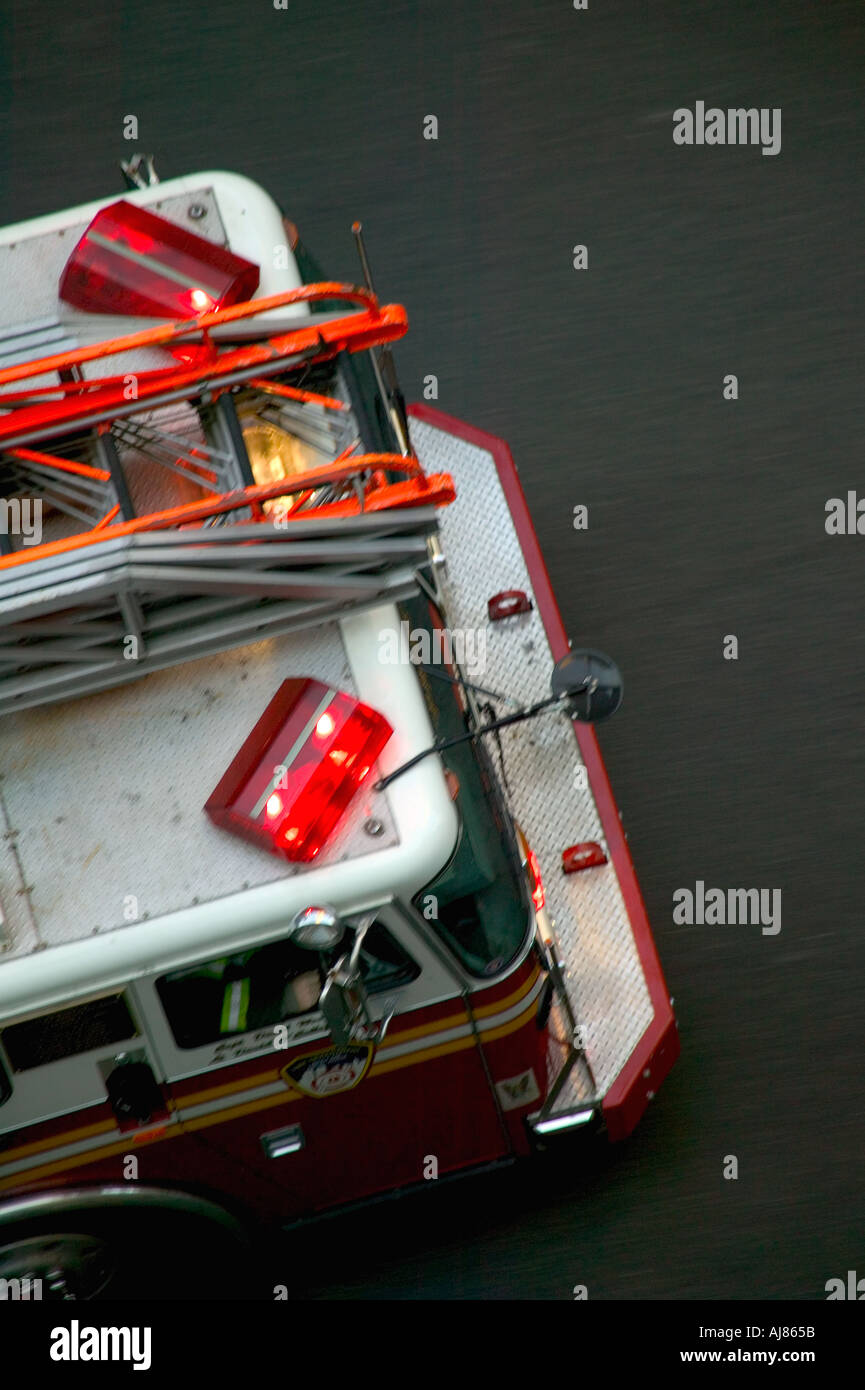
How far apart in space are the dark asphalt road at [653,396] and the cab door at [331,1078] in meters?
0.67

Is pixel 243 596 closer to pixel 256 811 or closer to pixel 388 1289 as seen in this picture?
pixel 256 811

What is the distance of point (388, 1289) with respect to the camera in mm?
5480

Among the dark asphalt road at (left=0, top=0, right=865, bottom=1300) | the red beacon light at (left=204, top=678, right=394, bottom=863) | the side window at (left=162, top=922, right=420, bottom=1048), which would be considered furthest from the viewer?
the dark asphalt road at (left=0, top=0, right=865, bottom=1300)

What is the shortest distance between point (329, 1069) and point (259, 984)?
0.43m

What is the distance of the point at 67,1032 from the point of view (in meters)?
4.27

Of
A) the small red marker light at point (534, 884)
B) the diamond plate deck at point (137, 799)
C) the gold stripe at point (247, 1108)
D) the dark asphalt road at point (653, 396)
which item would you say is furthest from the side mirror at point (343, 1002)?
the dark asphalt road at point (653, 396)

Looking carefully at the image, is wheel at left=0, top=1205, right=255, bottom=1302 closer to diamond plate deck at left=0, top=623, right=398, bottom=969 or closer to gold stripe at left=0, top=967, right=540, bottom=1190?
gold stripe at left=0, top=967, right=540, bottom=1190

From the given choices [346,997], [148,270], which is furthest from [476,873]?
[148,270]

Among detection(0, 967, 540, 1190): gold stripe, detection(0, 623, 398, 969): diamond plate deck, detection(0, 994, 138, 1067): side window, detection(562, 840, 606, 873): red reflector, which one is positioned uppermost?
detection(0, 623, 398, 969): diamond plate deck

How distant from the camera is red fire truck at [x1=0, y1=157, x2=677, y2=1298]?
13.1ft

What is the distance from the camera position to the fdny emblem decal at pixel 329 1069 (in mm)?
4523

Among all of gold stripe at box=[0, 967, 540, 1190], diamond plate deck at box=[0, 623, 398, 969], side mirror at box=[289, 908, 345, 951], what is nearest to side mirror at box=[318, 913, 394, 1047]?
side mirror at box=[289, 908, 345, 951]

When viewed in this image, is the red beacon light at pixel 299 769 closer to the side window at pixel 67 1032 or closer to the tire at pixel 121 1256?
the side window at pixel 67 1032

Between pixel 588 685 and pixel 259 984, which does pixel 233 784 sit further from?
pixel 588 685
